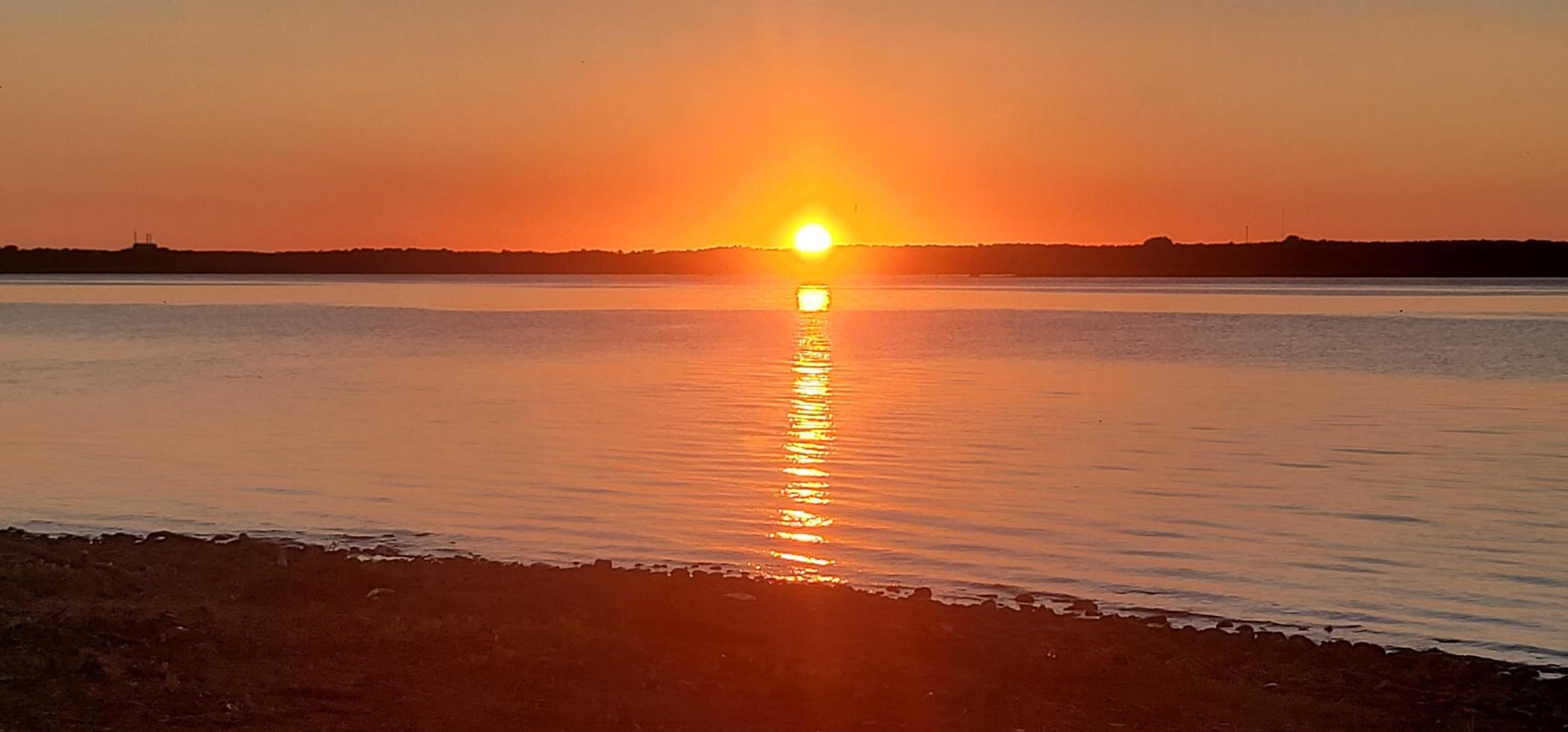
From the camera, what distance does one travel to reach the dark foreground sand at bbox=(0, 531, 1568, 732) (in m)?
8.41

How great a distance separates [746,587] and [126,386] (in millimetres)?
28351

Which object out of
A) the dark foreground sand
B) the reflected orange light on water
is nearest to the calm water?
the reflected orange light on water

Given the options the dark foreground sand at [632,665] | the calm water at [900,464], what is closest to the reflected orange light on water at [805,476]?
the calm water at [900,464]

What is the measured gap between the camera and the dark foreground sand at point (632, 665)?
8.41 meters

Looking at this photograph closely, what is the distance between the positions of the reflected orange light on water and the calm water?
78 mm

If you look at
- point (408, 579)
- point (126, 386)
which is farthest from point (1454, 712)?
point (126, 386)

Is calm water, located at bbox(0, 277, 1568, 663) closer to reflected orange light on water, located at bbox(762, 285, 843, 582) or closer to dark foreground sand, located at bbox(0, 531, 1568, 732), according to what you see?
reflected orange light on water, located at bbox(762, 285, 843, 582)

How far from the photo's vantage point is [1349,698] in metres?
9.74

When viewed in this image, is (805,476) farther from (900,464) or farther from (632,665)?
(632,665)

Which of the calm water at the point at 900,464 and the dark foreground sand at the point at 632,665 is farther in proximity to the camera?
the calm water at the point at 900,464

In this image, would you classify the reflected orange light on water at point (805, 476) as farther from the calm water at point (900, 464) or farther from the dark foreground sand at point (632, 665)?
the dark foreground sand at point (632, 665)

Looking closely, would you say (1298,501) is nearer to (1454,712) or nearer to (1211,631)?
(1211,631)

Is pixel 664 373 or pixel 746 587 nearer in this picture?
pixel 746 587

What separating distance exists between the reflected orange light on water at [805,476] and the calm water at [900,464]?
0.26 feet
